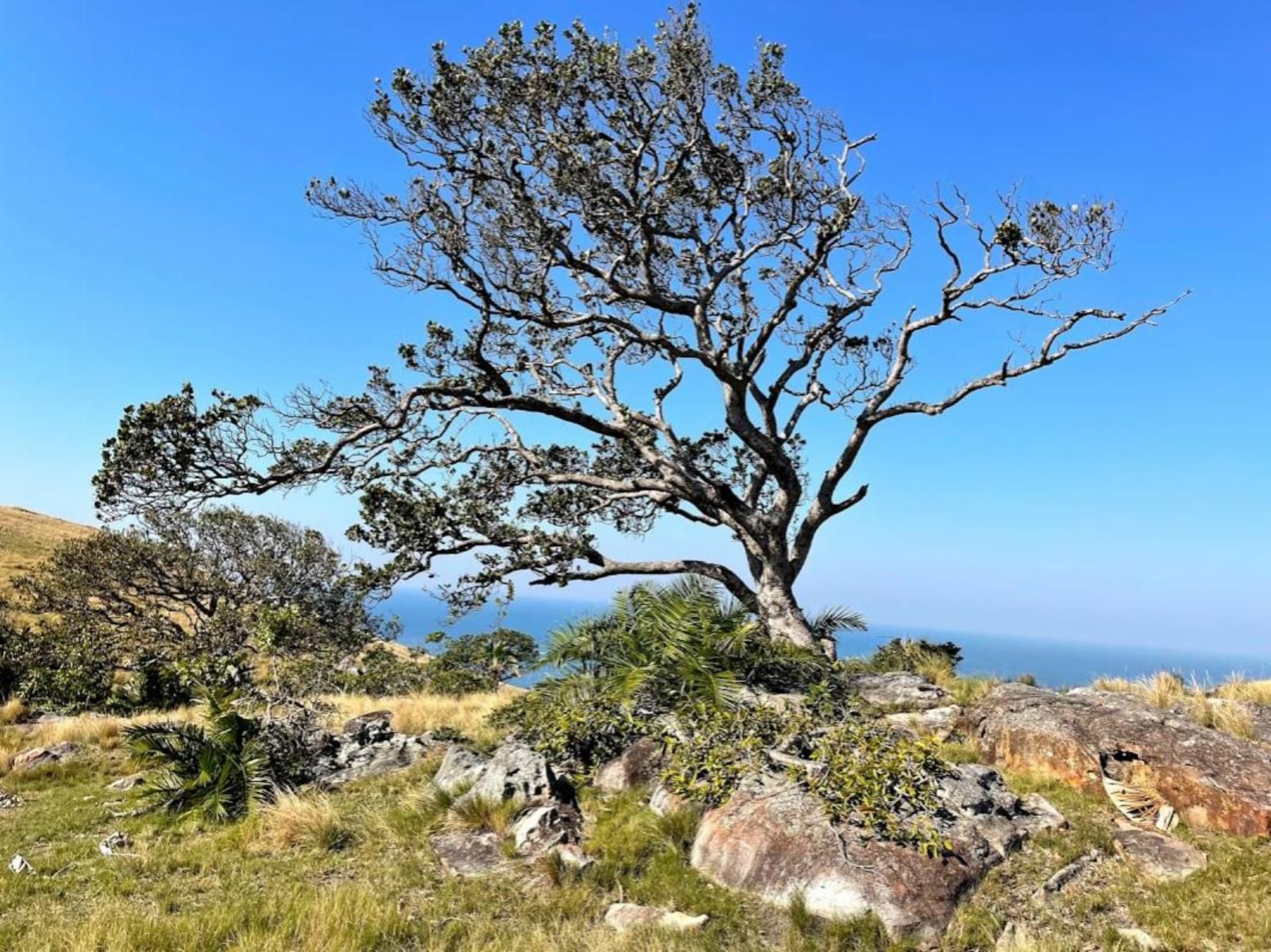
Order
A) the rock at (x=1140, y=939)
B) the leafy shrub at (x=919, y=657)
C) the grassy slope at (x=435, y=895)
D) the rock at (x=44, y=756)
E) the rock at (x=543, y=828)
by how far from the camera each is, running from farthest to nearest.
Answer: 1. the leafy shrub at (x=919, y=657)
2. the rock at (x=44, y=756)
3. the rock at (x=543, y=828)
4. the grassy slope at (x=435, y=895)
5. the rock at (x=1140, y=939)

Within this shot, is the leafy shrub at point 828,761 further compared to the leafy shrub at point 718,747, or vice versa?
the leafy shrub at point 718,747

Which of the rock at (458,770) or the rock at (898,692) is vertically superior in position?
the rock at (898,692)

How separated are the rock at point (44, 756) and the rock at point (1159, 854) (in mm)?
16794

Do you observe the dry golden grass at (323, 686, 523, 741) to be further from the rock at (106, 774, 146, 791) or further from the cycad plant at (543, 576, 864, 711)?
the rock at (106, 774, 146, 791)

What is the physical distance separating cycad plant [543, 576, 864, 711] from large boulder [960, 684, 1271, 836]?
9.61 ft

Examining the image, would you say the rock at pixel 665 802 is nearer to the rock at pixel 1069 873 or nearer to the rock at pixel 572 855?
the rock at pixel 572 855

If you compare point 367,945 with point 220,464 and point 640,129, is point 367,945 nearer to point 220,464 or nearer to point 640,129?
point 220,464

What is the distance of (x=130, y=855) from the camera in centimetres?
839

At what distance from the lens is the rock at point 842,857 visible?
6.25 m

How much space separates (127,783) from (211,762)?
3503 millimetres

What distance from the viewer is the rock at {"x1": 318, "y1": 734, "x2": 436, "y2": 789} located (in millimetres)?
11562

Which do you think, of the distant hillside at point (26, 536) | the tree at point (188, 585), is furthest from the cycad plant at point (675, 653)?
the distant hillside at point (26, 536)

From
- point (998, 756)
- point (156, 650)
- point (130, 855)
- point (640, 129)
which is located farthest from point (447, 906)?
point (156, 650)

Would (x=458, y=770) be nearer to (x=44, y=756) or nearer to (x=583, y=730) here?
(x=583, y=730)
